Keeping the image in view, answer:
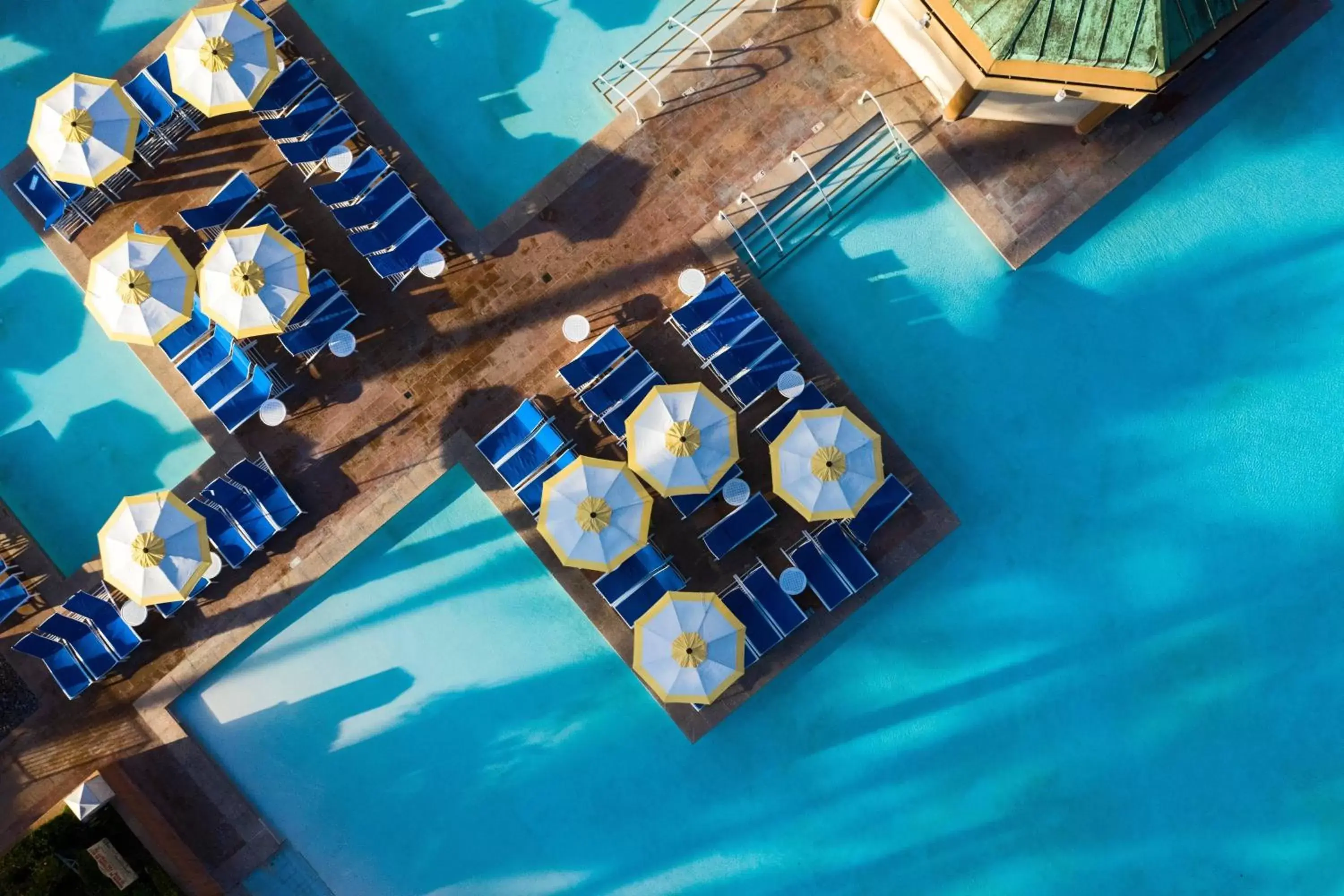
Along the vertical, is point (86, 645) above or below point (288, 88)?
below

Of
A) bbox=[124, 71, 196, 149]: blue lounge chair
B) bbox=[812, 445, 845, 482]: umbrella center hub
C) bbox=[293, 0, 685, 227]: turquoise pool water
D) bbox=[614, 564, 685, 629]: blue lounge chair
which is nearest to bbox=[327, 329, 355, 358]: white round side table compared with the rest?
bbox=[293, 0, 685, 227]: turquoise pool water

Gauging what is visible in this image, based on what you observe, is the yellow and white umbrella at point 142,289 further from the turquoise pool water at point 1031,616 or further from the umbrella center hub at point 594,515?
the umbrella center hub at point 594,515

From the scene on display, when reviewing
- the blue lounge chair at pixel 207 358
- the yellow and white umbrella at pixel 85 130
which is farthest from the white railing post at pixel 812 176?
the yellow and white umbrella at pixel 85 130

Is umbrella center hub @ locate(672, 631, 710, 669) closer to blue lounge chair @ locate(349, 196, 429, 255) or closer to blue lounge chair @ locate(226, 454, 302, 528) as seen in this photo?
blue lounge chair @ locate(226, 454, 302, 528)

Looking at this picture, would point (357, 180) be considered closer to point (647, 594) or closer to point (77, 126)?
point (77, 126)

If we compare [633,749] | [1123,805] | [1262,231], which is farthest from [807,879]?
[1262,231]

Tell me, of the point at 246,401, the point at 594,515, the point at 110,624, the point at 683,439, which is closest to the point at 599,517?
the point at 594,515
